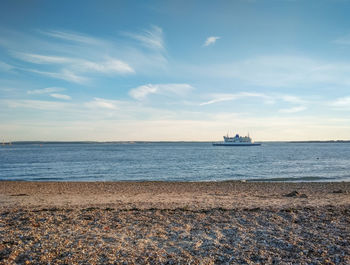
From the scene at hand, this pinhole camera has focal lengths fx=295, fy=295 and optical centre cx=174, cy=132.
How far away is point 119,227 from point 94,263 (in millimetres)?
2526

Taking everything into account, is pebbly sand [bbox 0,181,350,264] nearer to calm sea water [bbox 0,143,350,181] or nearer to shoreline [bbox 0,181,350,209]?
shoreline [bbox 0,181,350,209]

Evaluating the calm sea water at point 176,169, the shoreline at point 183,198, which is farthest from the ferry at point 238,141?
the shoreline at point 183,198

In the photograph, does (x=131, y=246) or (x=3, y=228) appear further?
(x=3, y=228)

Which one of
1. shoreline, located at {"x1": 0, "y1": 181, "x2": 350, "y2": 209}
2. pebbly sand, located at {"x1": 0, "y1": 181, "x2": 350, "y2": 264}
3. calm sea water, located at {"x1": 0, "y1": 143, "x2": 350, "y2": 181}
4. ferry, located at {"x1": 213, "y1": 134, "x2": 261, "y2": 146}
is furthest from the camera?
ferry, located at {"x1": 213, "y1": 134, "x2": 261, "y2": 146}

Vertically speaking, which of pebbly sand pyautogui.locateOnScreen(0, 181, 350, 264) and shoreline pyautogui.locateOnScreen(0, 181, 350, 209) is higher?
pebbly sand pyautogui.locateOnScreen(0, 181, 350, 264)

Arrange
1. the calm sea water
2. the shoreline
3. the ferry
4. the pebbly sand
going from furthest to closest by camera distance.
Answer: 1. the ferry
2. the calm sea water
3. the shoreline
4. the pebbly sand

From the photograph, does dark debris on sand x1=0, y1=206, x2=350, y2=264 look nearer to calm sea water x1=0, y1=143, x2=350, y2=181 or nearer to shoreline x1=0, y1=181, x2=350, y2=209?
shoreline x1=0, y1=181, x2=350, y2=209

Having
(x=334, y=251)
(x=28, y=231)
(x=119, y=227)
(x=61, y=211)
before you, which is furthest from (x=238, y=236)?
→ (x=61, y=211)

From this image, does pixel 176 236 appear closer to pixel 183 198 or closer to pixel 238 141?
pixel 183 198

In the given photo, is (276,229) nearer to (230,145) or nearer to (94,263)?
(94,263)

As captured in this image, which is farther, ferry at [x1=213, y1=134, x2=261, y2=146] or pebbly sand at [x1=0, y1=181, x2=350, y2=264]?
ferry at [x1=213, y1=134, x2=261, y2=146]

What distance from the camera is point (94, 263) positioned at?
229 inches

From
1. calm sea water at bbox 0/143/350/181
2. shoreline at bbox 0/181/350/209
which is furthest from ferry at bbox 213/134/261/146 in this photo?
shoreline at bbox 0/181/350/209

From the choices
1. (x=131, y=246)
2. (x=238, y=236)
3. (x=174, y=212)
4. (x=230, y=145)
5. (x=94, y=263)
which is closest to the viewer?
(x=94, y=263)
